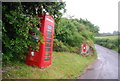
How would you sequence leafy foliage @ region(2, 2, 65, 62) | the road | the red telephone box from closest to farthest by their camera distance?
leafy foliage @ region(2, 2, 65, 62)
the red telephone box
the road

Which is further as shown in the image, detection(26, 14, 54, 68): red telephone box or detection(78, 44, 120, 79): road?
detection(78, 44, 120, 79): road

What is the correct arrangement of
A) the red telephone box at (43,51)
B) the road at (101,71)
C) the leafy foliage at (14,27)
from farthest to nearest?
the road at (101,71)
the red telephone box at (43,51)
the leafy foliage at (14,27)

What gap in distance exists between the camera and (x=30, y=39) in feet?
16.6

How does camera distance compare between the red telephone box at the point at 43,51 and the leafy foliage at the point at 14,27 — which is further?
the red telephone box at the point at 43,51

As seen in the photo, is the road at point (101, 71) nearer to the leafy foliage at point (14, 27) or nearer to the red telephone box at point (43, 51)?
the red telephone box at point (43, 51)

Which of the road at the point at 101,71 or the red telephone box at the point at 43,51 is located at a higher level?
the red telephone box at the point at 43,51

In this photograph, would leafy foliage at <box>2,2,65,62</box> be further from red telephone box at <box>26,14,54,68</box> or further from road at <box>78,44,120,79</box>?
road at <box>78,44,120,79</box>

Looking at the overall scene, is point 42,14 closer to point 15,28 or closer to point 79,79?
point 15,28

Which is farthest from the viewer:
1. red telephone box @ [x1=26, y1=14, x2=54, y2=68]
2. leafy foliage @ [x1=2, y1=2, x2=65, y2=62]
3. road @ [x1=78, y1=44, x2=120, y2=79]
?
road @ [x1=78, y1=44, x2=120, y2=79]

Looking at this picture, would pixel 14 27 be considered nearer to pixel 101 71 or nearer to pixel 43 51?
pixel 43 51

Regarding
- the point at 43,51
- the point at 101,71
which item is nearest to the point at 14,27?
the point at 43,51

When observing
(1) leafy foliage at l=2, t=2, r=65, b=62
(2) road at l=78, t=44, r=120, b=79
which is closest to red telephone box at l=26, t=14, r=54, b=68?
(1) leafy foliage at l=2, t=2, r=65, b=62

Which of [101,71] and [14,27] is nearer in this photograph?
[14,27]

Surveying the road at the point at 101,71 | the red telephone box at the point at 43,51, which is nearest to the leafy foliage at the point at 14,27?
the red telephone box at the point at 43,51
